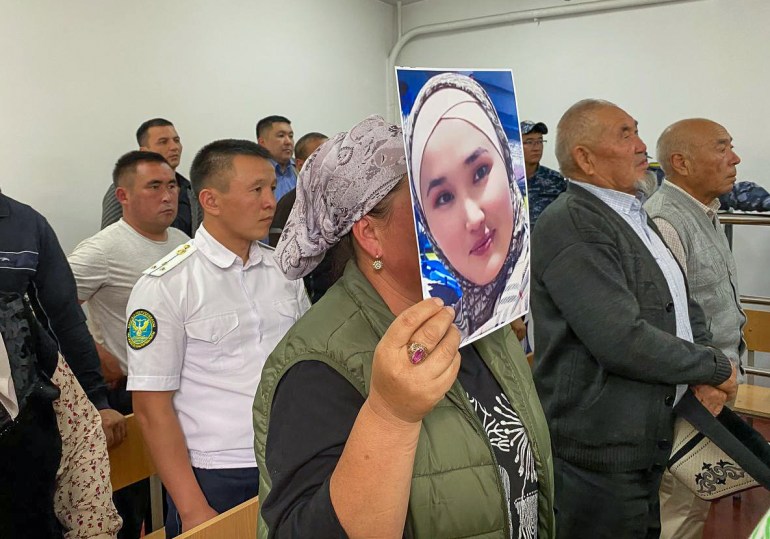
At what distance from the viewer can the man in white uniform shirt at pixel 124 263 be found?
2342 mm

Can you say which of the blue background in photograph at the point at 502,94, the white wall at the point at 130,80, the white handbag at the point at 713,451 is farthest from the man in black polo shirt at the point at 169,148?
the blue background in photograph at the point at 502,94

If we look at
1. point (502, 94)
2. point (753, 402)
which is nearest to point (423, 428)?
point (502, 94)

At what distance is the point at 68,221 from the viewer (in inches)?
141

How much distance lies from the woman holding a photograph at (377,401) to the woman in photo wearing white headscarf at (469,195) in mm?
68

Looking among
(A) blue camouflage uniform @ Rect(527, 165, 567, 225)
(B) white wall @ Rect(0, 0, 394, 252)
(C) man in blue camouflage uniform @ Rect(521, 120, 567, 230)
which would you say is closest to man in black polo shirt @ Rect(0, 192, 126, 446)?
(B) white wall @ Rect(0, 0, 394, 252)

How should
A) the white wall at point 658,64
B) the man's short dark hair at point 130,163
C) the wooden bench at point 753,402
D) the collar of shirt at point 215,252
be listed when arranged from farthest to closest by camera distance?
the white wall at point 658,64 < the wooden bench at point 753,402 < the man's short dark hair at point 130,163 < the collar of shirt at point 215,252

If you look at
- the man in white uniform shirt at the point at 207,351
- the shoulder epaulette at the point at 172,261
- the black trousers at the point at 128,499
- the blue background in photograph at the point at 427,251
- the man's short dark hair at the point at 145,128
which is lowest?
the black trousers at the point at 128,499

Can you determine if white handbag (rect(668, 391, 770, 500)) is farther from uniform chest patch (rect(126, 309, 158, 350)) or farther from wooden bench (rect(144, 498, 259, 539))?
uniform chest patch (rect(126, 309, 158, 350))

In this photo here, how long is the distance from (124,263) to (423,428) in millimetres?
1949

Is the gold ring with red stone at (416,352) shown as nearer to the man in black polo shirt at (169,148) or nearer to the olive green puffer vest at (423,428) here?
the olive green puffer vest at (423,428)

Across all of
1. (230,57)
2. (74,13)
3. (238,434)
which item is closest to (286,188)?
(230,57)

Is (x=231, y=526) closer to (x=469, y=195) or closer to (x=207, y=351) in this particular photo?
(x=207, y=351)

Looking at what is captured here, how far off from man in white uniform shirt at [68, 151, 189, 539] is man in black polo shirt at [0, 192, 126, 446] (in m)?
0.43

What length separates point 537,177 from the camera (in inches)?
175
